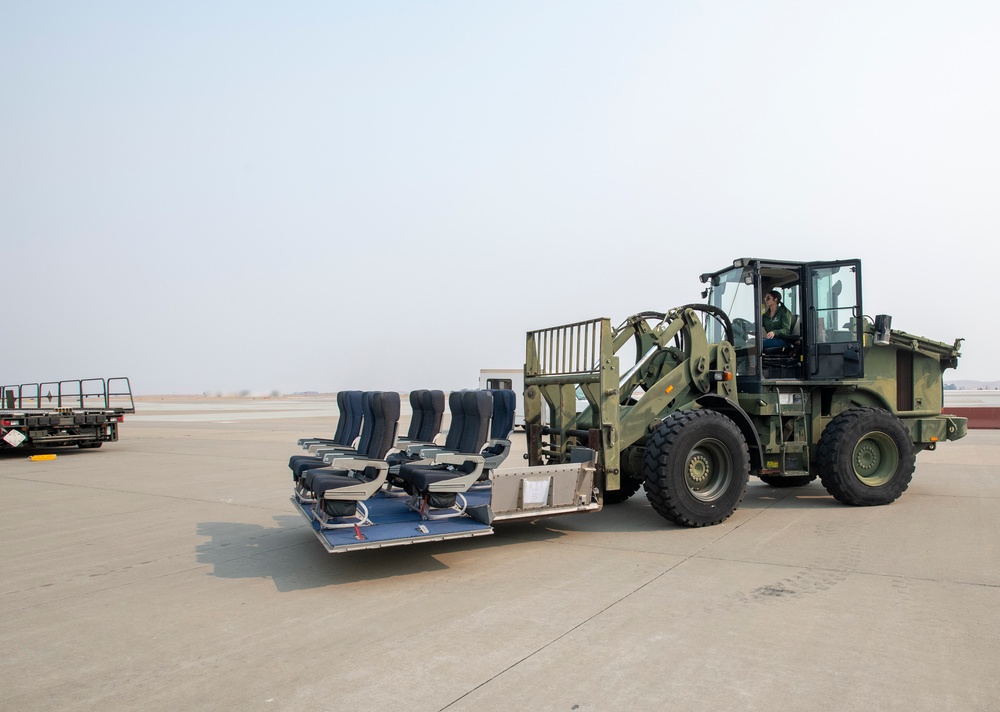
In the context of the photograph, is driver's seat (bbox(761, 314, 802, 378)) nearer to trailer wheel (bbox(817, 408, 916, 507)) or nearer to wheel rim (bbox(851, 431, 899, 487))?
trailer wheel (bbox(817, 408, 916, 507))

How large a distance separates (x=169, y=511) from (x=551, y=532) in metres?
4.78

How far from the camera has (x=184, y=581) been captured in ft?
18.4

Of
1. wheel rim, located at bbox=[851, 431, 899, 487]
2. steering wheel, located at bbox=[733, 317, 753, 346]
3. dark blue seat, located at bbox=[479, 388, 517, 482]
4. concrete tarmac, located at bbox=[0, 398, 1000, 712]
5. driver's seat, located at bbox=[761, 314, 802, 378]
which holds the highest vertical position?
steering wheel, located at bbox=[733, 317, 753, 346]

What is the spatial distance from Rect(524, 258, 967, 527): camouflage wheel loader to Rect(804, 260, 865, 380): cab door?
0.04ft

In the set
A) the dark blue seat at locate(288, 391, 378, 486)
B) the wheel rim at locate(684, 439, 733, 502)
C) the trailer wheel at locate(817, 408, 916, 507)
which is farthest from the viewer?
the trailer wheel at locate(817, 408, 916, 507)

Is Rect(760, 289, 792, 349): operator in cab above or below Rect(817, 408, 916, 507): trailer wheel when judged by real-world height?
above

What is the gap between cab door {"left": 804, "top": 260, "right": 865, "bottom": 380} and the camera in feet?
27.4

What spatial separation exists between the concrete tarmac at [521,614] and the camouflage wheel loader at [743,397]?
1.62 ft

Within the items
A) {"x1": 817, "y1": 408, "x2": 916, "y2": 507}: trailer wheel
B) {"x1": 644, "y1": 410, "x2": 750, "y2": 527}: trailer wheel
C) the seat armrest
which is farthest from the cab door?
the seat armrest

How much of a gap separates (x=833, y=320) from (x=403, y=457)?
5.29 meters

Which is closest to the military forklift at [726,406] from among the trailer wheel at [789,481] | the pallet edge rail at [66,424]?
the trailer wheel at [789,481]

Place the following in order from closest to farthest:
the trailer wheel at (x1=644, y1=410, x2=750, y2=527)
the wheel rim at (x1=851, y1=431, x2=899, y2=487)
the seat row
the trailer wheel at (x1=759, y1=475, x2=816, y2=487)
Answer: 1. the seat row
2. the trailer wheel at (x1=644, y1=410, x2=750, y2=527)
3. the wheel rim at (x1=851, y1=431, x2=899, y2=487)
4. the trailer wheel at (x1=759, y1=475, x2=816, y2=487)

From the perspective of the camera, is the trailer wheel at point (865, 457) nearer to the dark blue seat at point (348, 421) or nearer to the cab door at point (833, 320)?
the cab door at point (833, 320)

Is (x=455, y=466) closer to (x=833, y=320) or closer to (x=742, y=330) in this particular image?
Result: (x=742, y=330)
